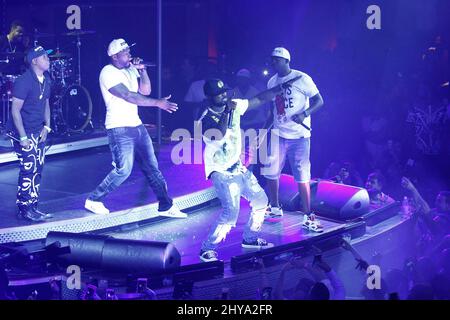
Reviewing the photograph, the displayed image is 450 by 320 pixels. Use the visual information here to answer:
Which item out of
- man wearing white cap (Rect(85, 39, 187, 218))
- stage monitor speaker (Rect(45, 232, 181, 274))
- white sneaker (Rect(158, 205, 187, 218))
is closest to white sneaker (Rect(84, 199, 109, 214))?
man wearing white cap (Rect(85, 39, 187, 218))

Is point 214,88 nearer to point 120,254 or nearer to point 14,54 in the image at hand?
point 120,254

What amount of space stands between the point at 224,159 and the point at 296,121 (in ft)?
4.25

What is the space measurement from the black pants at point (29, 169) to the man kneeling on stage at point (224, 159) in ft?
6.07

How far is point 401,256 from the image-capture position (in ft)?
30.5

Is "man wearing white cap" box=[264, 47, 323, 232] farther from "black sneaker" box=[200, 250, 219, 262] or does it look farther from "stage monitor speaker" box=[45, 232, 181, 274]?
"stage monitor speaker" box=[45, 232, 181, 274]

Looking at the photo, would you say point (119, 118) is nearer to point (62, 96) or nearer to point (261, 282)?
point (261, 282)

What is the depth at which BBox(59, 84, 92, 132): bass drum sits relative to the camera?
38.7ft

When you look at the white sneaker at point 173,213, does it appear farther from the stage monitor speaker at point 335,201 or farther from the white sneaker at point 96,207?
the stage monitor speaker at point 335,201

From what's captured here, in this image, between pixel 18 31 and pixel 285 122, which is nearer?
pixel 285 122

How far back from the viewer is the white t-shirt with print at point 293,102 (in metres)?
8.30

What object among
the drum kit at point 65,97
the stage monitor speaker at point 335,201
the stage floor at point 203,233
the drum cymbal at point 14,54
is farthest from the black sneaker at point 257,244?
the drum cymbal at point 14,54

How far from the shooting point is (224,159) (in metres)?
7.27
